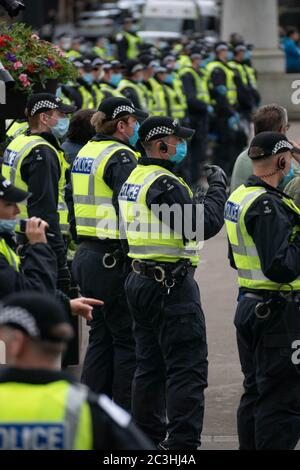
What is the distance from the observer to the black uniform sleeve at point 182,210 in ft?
23.6

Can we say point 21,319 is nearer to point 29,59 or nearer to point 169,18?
point 29,59

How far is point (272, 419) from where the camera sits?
6867 mm

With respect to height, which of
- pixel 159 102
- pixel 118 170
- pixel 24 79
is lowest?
pixel 159 102

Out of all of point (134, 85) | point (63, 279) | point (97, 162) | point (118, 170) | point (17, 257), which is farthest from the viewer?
point (134, 85)

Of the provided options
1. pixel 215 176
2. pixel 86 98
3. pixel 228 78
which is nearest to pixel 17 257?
pixel 215 176

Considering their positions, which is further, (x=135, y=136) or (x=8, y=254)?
(x=135, y=136)

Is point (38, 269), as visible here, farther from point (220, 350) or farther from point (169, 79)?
point (169, 79)

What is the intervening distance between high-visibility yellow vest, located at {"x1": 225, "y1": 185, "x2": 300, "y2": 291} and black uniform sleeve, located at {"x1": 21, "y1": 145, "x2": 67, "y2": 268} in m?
1.84

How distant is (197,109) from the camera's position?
20344 mm

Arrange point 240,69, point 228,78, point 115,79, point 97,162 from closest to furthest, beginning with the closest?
point 97,162 < point 115,79 < point 228,78 < point 240,69

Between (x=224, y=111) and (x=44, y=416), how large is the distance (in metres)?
16.9

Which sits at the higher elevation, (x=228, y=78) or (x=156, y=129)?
(x=156, y=129)

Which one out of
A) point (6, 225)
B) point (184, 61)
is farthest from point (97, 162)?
point (184, 61)

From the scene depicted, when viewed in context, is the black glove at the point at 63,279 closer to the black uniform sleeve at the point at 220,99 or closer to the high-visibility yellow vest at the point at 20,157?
the high-visibility yellow vest at the point at 20,157
